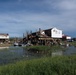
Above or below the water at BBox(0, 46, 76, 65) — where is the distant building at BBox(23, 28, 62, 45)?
above

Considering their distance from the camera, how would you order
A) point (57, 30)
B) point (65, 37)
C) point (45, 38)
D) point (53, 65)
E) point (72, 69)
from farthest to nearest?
point (65, 37)
point (57, 30)
point (45, 38)
point (53, 65)
point (72, 69)

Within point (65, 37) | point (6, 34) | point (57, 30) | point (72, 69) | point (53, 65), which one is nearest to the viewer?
point (72, 69)

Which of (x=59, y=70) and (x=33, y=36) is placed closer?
(x=59, y=70)

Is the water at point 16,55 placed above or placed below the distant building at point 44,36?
below

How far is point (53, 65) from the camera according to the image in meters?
17.7

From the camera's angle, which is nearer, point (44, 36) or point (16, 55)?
point (16, 55)

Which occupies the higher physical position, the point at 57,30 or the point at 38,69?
the point at 57,30

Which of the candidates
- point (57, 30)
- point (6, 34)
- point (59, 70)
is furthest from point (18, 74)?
point (57, 30)

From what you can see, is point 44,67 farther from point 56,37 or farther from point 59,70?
point 56,37

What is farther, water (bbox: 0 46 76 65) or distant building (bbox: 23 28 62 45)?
distant building (bbox: 23 28 62 45)

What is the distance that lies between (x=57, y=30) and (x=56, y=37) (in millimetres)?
3327

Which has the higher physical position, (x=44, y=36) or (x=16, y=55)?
(x=44, y=36)

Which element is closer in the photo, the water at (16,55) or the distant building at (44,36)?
the water at (16,55)

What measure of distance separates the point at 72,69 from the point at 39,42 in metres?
63.6
